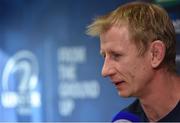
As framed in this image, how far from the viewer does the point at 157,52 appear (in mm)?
899

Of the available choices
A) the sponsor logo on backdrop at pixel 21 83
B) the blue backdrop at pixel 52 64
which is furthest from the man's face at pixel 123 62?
the sponsor logo on backdrop at pixel 21 83

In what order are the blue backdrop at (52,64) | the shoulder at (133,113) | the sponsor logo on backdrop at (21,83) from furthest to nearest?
the sponsor logo on backdrop at (21,83)
the blue backdrop at (52,64)
the shoulder at (133,113)

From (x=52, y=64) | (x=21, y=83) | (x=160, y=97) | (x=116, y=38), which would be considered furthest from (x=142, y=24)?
(x=21, y=83)

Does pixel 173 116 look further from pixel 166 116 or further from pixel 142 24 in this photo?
pixel 142 24

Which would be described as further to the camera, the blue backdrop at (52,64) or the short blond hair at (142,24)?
the blue backdrop at (52,64)

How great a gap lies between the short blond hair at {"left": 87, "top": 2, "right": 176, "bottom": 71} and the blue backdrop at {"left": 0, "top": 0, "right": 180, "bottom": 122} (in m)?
0.96

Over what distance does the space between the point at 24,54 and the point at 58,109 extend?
347mm

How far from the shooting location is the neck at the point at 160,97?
2.96 ft

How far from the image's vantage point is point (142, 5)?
92 centimetres

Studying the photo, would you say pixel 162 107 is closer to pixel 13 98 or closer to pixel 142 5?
pixel 142 5

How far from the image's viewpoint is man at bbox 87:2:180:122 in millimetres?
875

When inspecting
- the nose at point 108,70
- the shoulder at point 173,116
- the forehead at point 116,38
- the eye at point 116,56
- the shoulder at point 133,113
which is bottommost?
the shoulder at point 173,116

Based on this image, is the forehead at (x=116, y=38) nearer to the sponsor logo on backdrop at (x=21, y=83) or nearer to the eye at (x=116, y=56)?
the eye at (x=116, y=56)

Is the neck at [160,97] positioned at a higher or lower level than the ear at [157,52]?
lower
